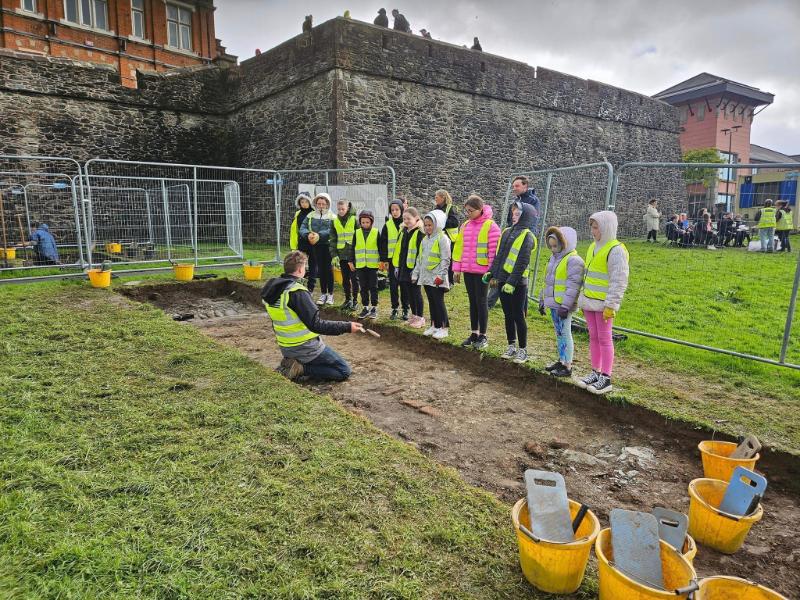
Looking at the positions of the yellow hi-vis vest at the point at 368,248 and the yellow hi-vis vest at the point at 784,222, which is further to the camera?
the yellow hi-vis vest at the point at 368,248

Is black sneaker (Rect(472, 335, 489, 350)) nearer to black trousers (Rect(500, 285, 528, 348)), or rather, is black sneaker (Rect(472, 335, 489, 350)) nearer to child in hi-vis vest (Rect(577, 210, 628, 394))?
black trousers (Rect(500, 285, 528, 348))

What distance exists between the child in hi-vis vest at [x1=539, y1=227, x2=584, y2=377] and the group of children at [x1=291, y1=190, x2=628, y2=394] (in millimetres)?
10

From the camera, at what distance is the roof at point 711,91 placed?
38094 mm

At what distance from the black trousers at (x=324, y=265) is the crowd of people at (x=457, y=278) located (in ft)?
0.07

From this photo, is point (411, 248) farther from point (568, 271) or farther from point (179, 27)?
point (179, 27)

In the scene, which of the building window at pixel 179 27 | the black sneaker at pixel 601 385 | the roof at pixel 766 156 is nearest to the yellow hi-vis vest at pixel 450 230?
the black sneaker at pixel 601 385

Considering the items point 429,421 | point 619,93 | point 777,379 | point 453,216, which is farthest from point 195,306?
point 619,93

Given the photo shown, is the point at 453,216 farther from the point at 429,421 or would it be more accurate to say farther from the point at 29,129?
the point at 29,129

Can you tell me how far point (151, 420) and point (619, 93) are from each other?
26753mm

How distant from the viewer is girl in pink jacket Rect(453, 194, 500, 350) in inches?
250

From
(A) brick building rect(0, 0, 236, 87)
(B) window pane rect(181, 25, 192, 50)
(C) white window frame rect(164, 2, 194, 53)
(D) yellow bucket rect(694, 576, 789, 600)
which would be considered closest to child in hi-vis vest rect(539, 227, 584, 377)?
(D) yellow bucket rect(694, 576, 789, 600)

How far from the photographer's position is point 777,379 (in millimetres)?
5406

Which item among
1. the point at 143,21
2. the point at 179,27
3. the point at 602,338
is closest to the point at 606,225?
the point at 602,338

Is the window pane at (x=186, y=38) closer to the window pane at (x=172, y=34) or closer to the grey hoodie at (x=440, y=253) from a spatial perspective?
the window pane at (x=172, y=34)
